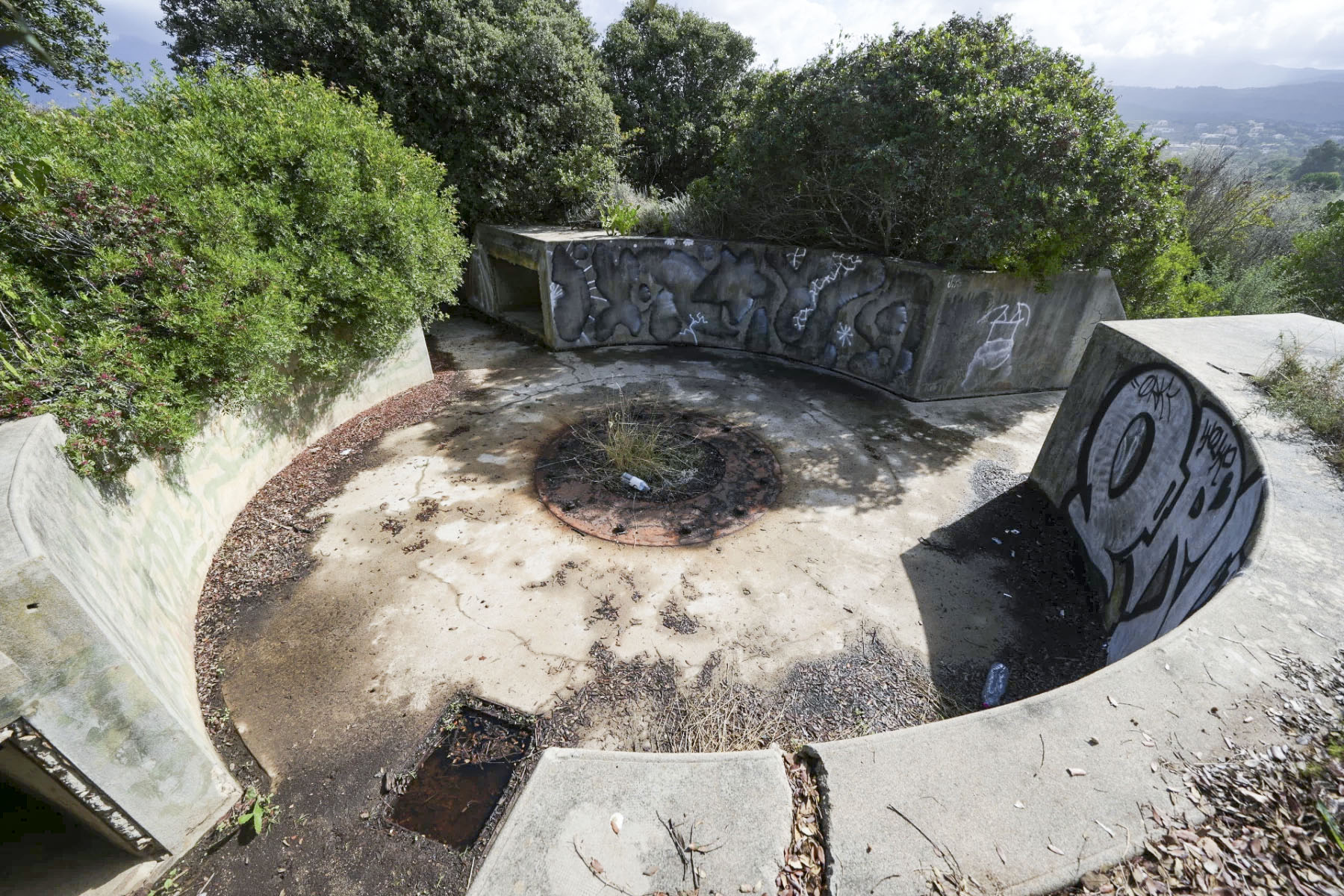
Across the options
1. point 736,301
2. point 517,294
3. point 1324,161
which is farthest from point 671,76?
point 1324,161

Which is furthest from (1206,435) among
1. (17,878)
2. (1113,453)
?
(17,878)

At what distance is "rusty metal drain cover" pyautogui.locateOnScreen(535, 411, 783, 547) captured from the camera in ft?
19.5

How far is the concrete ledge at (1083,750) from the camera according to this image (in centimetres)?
218

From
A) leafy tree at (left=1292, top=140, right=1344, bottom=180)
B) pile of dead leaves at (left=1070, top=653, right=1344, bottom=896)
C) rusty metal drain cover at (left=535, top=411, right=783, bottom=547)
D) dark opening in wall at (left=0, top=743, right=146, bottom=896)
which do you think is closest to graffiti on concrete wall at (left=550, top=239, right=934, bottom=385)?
rusty metal drain cover at (left=535, top=411, right=783, bottom=547)

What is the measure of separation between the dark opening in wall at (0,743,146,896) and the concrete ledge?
3989 millimetres

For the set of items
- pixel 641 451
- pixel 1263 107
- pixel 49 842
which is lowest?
pixel 49 842

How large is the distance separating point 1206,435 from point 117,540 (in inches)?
324

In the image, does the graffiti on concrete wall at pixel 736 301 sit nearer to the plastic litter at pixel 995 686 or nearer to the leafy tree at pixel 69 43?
the plastic litter at pixel 995 686

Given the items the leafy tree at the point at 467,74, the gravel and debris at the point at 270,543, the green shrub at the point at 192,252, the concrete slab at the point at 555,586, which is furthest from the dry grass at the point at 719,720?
the leafy tree at the point at 467,74

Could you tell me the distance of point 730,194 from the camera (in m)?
9.90

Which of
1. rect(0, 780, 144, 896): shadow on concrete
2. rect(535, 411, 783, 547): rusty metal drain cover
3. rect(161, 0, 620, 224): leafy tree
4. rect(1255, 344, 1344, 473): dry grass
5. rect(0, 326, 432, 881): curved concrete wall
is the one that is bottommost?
rect(0, 780, 144, 896): shadow on concrete

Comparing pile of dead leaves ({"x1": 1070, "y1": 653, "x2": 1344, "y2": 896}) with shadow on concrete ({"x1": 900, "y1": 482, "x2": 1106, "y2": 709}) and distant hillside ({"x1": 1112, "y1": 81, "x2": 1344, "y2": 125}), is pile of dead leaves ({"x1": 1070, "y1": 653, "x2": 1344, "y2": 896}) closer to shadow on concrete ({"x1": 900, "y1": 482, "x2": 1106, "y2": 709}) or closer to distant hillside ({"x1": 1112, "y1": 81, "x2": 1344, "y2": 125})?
shadow on concrete ({"x1": 900, "y1": 482, "x2": 1106, "y2": 709})

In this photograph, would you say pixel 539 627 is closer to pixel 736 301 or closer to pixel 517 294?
pixel 736 301

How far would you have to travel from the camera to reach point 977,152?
7.08 meters
